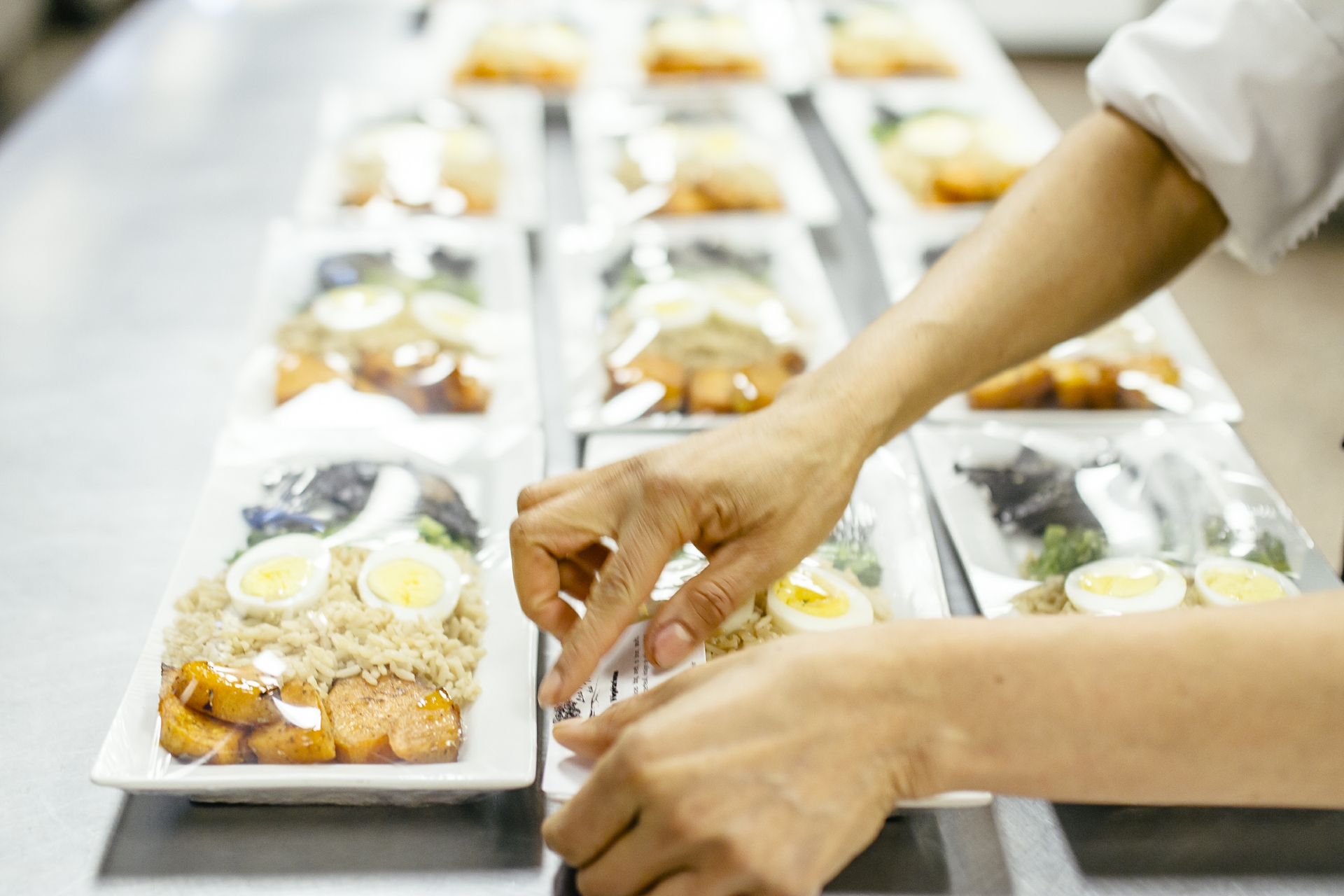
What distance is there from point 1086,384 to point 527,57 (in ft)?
6.76

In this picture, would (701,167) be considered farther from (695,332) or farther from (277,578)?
(277,578)

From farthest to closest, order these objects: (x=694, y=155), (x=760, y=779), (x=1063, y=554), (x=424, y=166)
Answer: (x=694, y=155) → (x=424, y=166) → (x=1063, y=554) → (x=760, y=779)

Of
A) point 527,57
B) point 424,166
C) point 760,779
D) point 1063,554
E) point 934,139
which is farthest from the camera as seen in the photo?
point 527,57

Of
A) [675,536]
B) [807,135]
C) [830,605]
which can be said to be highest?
[675,536]

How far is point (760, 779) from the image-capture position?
3.25 ft

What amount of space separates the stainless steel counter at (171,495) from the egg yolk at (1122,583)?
0.19 metres

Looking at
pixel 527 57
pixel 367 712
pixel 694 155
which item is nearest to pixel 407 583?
pixel 367 712

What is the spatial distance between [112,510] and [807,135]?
216cm

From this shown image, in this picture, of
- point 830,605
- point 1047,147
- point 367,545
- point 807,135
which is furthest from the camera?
point 807,135

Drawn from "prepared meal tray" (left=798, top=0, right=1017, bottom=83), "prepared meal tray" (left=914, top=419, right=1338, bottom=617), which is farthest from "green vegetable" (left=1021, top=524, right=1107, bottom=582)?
"prepared meal tray" (left=798, top=0, right=1017, bottom=83)

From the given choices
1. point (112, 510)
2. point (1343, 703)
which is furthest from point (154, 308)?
point (1343, 703)

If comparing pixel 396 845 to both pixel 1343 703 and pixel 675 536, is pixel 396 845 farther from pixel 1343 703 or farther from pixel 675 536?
pixel 1343 703

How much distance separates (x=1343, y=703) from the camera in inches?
39.2

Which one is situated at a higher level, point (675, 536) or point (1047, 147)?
point (675, 536)
